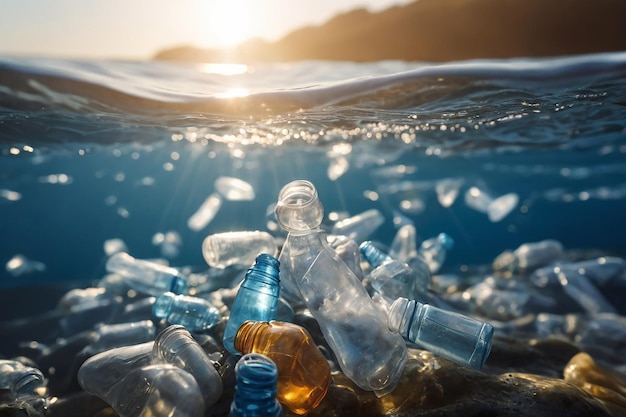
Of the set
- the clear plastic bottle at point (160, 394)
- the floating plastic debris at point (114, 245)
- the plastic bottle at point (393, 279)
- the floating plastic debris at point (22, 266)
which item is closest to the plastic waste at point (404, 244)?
the plastic bottle at point (393, 279)

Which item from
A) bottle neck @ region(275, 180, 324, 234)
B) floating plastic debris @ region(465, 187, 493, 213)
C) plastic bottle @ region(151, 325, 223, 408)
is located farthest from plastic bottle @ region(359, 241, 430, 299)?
floating plastic debris @ region(465, 187, 493, 213)

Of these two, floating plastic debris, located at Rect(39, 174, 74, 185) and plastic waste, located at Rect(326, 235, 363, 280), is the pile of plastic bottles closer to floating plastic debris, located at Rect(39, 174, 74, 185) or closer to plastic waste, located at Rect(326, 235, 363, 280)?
plastic waste, located at Rect(326, 235, 363, 280)

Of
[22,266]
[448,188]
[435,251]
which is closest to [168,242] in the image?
[22,266]

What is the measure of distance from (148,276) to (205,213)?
15132 millimetres

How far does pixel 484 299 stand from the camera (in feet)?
16.9

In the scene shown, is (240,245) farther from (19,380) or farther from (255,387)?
(255,387)

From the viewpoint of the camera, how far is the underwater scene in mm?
2076

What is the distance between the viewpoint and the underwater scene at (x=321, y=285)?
6.81 feet

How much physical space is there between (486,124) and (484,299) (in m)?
2.41

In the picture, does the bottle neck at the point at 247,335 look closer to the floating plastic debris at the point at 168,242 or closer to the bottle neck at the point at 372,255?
the bottle neck at the point at 372,255

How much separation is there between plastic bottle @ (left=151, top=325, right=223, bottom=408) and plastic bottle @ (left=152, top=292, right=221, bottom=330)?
53 cm

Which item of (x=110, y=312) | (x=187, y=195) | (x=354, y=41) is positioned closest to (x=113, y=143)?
(x=110, y=312)

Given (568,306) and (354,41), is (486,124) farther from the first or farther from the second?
(354,41)

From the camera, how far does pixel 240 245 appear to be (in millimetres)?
3354
